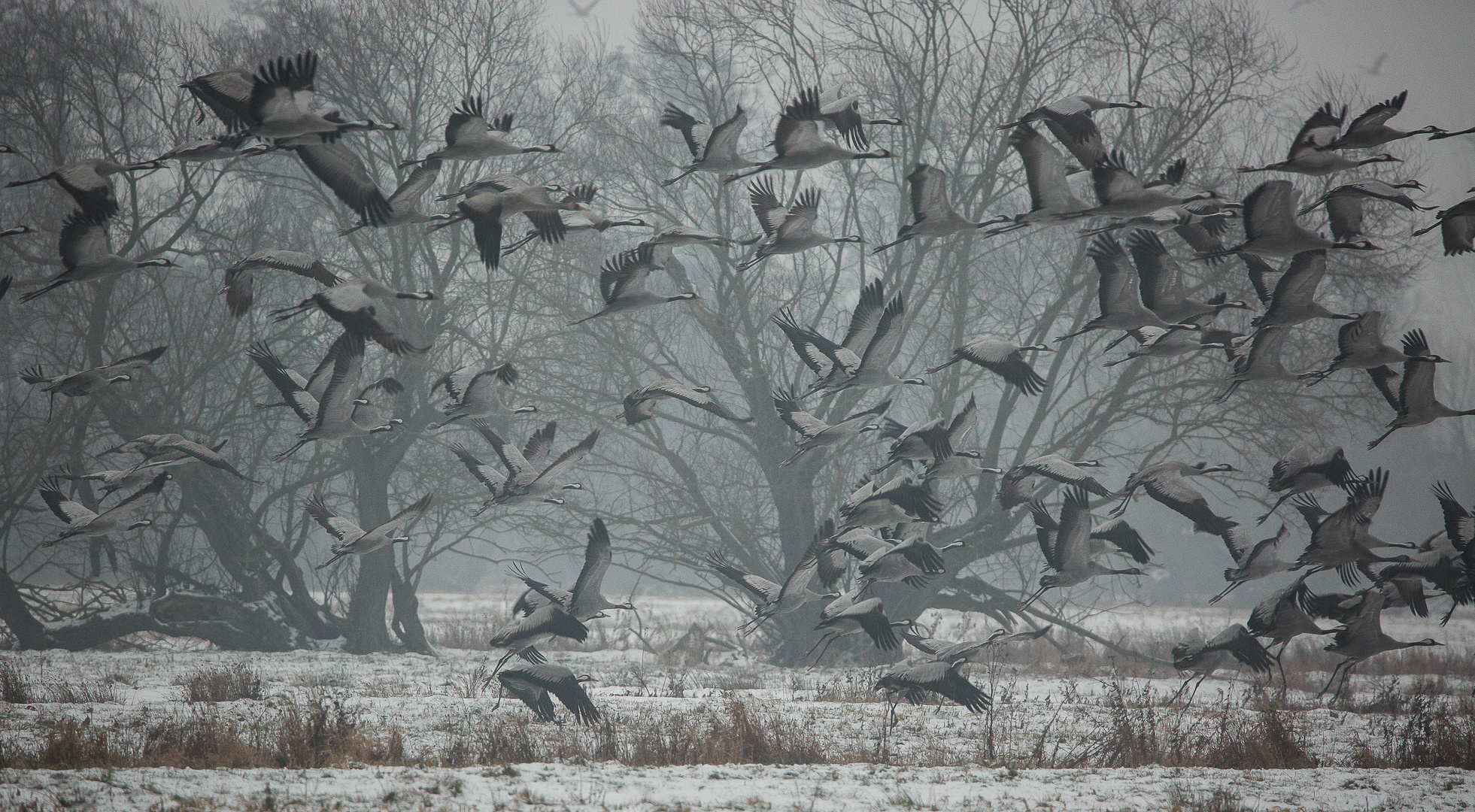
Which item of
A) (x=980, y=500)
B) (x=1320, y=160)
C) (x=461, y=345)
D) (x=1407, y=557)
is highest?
(x=461, y=345)

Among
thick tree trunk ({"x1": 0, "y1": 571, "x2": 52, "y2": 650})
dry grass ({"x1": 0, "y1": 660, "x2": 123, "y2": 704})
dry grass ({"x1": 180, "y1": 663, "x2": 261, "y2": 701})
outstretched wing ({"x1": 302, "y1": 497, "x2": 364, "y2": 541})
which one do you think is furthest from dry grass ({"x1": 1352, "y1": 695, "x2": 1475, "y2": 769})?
thick tree trunk ({"x1": 0, "y1": 571, "x2": 52, "y2": 650})

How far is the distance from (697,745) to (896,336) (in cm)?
395

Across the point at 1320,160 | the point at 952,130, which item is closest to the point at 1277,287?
the point at 1320,160

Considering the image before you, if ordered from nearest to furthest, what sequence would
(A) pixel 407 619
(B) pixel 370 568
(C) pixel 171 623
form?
(C) pixel 171 623
(B) pixel 370 568
(A) pixel 407 619

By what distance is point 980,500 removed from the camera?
1625 centimetres

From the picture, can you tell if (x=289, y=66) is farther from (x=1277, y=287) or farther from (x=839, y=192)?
(x=839, y=192)

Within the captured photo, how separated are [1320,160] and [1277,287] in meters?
1.12

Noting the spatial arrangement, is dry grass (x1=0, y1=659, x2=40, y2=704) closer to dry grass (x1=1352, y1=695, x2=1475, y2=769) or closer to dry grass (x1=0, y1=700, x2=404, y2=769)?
dry grass (x1=0, y1=700, x2=404, y2=769)

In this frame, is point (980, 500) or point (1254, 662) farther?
point (980, 500)

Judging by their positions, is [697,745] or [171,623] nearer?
[697,745]

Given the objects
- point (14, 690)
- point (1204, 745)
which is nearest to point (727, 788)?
point (1204, 745)

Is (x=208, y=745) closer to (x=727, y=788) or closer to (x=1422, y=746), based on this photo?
(x=727, y=788)

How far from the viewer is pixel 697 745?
7551 millimetres

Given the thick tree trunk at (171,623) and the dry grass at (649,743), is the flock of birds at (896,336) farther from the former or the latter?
the thick tree trunk at (171,623)
